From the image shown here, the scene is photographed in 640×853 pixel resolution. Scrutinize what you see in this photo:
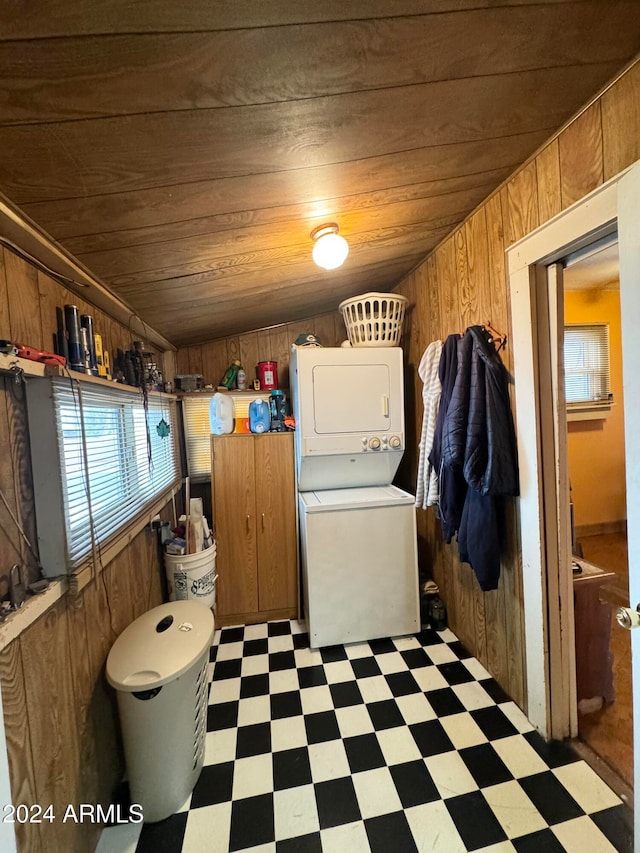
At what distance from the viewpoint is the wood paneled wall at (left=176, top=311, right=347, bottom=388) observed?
276 centimetres

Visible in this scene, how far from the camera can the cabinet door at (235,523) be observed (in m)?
2.27

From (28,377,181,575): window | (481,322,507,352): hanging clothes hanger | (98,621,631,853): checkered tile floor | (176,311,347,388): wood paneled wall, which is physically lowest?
(98,621,631,853): checkered tile floor

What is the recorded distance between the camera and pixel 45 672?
3.06 ft

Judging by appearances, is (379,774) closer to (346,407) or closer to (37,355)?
(346,407)

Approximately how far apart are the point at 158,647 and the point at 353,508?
1.13 metres

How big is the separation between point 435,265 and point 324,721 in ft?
7.74

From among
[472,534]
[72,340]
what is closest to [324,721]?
[472,534]

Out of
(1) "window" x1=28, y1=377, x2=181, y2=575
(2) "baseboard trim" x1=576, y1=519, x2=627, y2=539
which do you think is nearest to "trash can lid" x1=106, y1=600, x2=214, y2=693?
(1) "window" x1=28, y1=377, x2=181, y2=575

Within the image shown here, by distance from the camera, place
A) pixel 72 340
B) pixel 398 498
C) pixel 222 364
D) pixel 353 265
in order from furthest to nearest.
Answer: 1. pixel 222 364
2. pixel 398 498
3. pixel 353 265
4. pixel 72 340

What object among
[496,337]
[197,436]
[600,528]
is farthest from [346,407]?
[600,528]

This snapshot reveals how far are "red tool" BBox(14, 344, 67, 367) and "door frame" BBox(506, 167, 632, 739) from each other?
1632 mm

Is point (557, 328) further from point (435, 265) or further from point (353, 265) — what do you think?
point (353, 265)

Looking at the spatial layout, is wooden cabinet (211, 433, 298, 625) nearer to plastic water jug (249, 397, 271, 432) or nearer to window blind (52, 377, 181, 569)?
plastic water jug (249, 397, 271, 432)

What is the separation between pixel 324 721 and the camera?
A: 1513 millimetres
